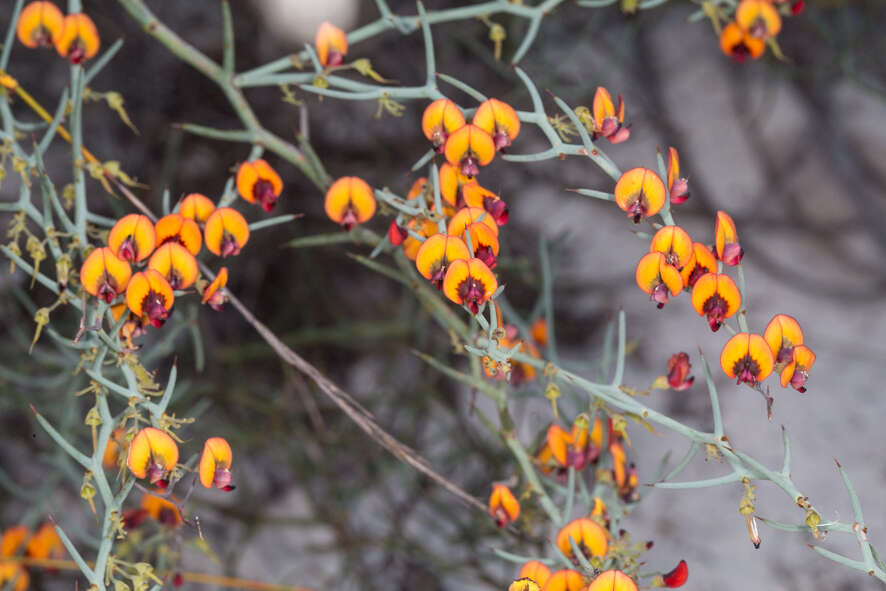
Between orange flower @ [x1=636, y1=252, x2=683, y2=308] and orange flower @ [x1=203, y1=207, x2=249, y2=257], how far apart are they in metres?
0.23

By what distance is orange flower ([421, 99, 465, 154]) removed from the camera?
0.49 m

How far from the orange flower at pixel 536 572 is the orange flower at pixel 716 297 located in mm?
163

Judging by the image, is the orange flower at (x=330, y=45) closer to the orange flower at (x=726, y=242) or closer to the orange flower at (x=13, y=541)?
the orange flower at (x=726, y=242)

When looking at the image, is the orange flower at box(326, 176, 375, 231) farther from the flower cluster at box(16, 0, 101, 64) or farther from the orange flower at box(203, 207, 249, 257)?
the flower cluster at box(16, 0, 101, 64)

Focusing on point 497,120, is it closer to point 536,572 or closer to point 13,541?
point 536,572

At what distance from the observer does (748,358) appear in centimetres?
44

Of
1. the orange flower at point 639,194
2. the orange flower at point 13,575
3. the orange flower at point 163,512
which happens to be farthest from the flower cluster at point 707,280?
the orange flower at point 13,575

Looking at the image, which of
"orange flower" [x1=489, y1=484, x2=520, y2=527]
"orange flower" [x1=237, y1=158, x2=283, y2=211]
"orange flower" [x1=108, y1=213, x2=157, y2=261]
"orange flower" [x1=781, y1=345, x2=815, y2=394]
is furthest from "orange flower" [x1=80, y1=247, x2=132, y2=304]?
"orange flower" [x1=781, y1=345, x2=815, y2=394]

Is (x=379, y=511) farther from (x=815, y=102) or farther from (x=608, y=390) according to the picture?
(x=815, y=102)

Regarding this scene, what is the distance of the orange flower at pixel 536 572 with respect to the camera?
48 centimetres

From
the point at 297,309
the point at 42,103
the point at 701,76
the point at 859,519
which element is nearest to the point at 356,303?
the point at 297,309

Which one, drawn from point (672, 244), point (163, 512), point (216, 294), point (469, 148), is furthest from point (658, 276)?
point (163, 512)

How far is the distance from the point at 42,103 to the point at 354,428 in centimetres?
63

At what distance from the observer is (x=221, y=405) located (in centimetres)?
116
